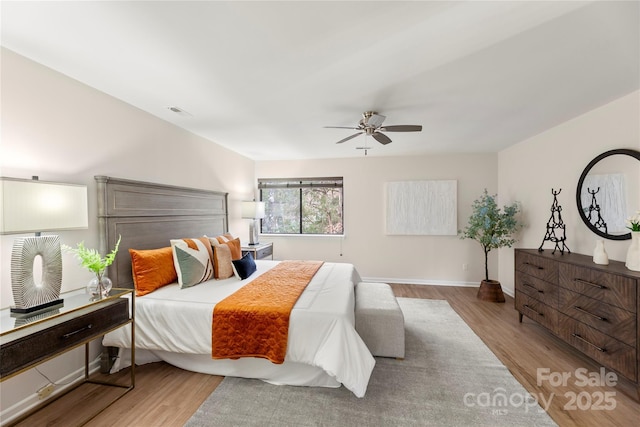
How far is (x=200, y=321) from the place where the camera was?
2.06m

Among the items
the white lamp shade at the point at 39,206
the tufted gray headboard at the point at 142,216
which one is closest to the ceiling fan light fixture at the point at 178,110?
the tufted gray headboard at the point at 142,216

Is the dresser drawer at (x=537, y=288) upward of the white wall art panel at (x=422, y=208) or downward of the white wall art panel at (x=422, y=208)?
downward

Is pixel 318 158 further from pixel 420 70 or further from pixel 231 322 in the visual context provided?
pixel 231 322

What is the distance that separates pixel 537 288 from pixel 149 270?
401cm

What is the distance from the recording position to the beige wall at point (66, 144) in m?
1.75

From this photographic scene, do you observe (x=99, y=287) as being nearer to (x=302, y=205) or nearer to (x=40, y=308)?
(x=40, y=308)

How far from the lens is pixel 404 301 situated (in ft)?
13.0

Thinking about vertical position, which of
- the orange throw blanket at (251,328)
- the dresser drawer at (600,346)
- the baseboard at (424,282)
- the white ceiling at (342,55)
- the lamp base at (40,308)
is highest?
the white ceiling at (342,55)

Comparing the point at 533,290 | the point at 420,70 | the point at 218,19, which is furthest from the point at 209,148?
the point at 533,290

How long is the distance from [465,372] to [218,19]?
314cm

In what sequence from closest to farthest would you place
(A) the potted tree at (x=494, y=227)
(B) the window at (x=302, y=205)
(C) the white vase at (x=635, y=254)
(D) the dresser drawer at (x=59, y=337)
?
(D) the dresser drawer at (x=59, y=337), (C) the white vase at (x=635, y=254), (A) the potted tree at (x=494, y=227), (B) the window at (x=302, y=205)

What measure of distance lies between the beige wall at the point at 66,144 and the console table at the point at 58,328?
0.69 ft

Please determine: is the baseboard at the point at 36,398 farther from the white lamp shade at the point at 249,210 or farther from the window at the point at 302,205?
the window at the point at 302,205

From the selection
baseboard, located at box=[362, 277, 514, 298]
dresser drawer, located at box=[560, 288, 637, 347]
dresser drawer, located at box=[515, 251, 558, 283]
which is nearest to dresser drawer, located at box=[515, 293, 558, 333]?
dresser drawer, located at box=[560, 288, 637, 347]
